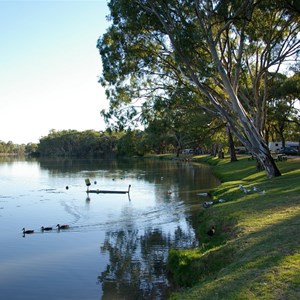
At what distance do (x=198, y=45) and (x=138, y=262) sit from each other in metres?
16.2

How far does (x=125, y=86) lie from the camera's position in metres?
31.3

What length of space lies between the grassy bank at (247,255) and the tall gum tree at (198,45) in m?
9.15

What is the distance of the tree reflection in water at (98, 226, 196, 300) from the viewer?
12.1m

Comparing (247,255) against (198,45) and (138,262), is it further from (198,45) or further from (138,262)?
(198,45)

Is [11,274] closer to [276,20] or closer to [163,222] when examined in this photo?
[163,222]

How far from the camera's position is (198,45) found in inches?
1027

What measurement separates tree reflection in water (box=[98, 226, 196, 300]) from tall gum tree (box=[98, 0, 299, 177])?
10.9 metres

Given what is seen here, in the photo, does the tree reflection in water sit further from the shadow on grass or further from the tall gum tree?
the tall gum tree

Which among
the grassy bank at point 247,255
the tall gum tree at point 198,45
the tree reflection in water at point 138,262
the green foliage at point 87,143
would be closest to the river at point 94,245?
the tree reflection in water at point 138,262

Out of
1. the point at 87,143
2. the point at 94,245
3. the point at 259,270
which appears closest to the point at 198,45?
the point at 94,245

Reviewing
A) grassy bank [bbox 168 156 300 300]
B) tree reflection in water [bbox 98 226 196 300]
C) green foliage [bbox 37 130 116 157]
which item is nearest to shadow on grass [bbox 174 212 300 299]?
grassy bank [bbox 168 156 300 300]

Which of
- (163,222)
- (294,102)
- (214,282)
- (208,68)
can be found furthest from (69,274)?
(294,102)

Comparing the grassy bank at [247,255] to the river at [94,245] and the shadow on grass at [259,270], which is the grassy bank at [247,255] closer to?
the shadow on grass at [259,270]

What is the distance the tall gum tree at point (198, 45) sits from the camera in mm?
24797
